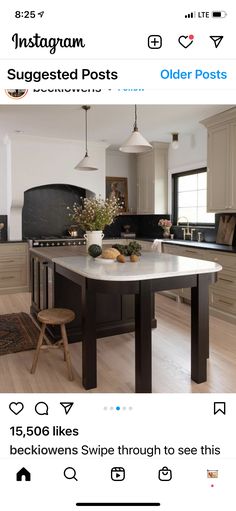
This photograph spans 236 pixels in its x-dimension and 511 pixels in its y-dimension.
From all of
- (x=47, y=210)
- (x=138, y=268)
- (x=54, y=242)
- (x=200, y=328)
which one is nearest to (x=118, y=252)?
(x=138, y=268)

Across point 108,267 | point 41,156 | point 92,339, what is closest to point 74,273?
point 108,267

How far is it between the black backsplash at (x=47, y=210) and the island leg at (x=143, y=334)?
12.4 ft

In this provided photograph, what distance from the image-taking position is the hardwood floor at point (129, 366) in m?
2.14

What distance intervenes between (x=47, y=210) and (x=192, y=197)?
2.21 meters
